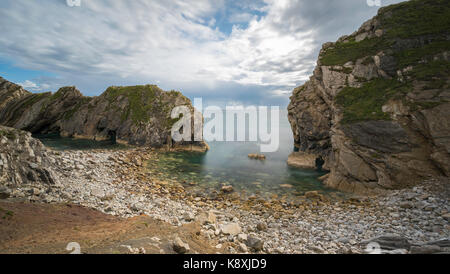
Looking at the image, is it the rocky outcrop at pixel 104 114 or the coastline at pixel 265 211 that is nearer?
the coastline at pixel 265 211

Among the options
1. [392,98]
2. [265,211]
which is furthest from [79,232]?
[392,98]

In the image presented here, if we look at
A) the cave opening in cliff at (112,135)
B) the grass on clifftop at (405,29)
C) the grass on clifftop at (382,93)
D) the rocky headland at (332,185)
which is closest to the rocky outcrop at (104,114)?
the cave opening in cliff at (112,135)

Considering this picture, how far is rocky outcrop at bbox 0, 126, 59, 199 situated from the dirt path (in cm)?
A: 357

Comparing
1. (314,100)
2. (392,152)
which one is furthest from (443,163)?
(314,100)

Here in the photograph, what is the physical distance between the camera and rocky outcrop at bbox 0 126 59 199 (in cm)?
1191

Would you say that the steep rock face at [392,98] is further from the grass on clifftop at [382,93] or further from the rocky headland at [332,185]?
the rocky headland at [332,185]

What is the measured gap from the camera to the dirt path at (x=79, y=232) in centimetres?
666

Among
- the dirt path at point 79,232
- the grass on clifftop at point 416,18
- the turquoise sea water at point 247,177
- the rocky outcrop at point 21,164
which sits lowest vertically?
the turquoise sea water at point 247,177

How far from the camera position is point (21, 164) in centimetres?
1306

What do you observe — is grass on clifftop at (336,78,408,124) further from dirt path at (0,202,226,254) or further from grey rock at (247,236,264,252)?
dirt path at (0,202,226,254)

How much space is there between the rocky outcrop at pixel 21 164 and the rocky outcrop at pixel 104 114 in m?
36.1

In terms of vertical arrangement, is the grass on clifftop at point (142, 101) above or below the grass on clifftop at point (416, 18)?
below

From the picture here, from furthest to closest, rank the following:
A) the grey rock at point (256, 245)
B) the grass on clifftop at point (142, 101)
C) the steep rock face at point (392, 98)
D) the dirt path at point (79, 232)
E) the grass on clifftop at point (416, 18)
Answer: the grass on clifftop at point (142, 101), the grass on clifftop at point (416, 18), the steep rock face at point (392, 98), the grey rock at point (256, 245), the dirt path at point (79, 232)

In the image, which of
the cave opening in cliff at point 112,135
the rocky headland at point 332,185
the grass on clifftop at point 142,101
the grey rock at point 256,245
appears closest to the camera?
the rocky headland at point 332,185
